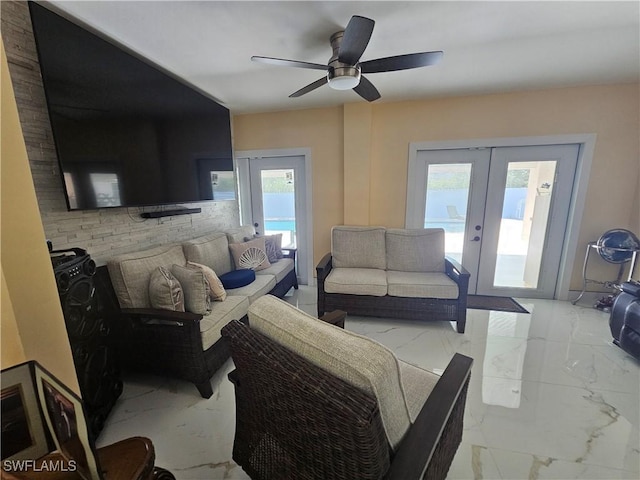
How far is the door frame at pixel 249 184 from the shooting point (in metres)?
3.54

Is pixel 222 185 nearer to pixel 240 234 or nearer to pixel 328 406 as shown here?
pixel 240 234

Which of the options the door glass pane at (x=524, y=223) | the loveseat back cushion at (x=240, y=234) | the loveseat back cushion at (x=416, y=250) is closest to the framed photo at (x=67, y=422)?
the loveseat back cushion at (x=240, y=234)

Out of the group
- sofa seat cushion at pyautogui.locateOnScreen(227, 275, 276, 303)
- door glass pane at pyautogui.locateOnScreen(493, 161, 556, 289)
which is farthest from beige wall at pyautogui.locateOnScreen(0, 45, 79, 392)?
door glass pane at pyautogui.locateOnScreen(493, 161, 556, 289)

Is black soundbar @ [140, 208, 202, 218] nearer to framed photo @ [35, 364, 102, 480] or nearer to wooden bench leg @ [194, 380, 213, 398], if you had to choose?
wooden bench leg @ [194, 380, 213, 398]

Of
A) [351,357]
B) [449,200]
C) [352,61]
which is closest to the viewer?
[351,357]

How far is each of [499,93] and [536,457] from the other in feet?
11.1

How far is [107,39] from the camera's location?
1801mm

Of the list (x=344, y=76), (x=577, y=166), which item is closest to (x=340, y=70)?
(x=344, y=76)

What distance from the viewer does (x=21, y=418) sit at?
0.61 m

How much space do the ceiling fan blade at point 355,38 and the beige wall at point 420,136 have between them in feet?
5.54

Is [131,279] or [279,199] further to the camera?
[279,199]

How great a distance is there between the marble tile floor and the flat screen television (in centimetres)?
145

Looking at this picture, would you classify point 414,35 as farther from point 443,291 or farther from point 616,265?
point 616,265

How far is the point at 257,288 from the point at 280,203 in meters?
1.70
